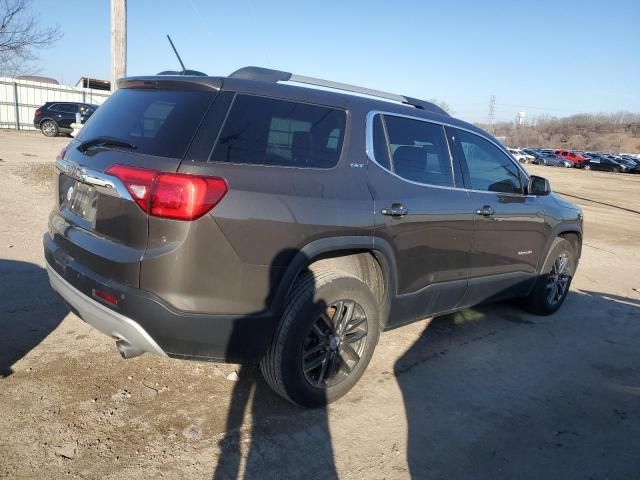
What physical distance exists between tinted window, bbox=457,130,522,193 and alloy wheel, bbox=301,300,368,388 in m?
1.55

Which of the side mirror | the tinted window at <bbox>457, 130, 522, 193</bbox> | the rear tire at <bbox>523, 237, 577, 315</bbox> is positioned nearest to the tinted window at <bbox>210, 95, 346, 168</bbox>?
the tinted window at <bbox>457, 130, 522, 193</bbox>

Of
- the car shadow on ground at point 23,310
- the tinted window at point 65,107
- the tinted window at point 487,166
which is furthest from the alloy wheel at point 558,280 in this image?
the tinted window at point 65,107

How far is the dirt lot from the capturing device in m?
2.74

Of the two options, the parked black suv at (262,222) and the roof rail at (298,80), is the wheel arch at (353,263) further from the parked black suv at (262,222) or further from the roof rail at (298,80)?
the roof rail at (298,80)

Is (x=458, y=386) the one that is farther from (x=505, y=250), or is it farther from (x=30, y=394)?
(x=30, y=394)

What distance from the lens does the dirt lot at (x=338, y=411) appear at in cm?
274

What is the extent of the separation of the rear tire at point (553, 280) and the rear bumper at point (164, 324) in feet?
11.2

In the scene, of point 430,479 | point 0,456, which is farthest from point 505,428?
point 0,456

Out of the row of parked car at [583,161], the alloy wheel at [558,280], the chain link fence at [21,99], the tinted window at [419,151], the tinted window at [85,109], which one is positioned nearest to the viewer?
the tinted window at [419,151]

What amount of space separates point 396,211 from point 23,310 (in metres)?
3.14

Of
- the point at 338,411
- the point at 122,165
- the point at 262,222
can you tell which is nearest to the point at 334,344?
the point at 338,411

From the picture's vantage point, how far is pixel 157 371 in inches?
141

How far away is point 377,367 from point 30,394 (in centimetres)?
231

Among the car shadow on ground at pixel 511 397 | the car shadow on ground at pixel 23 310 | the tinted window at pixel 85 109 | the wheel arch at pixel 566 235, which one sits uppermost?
the tinted window at pixel 85 109
